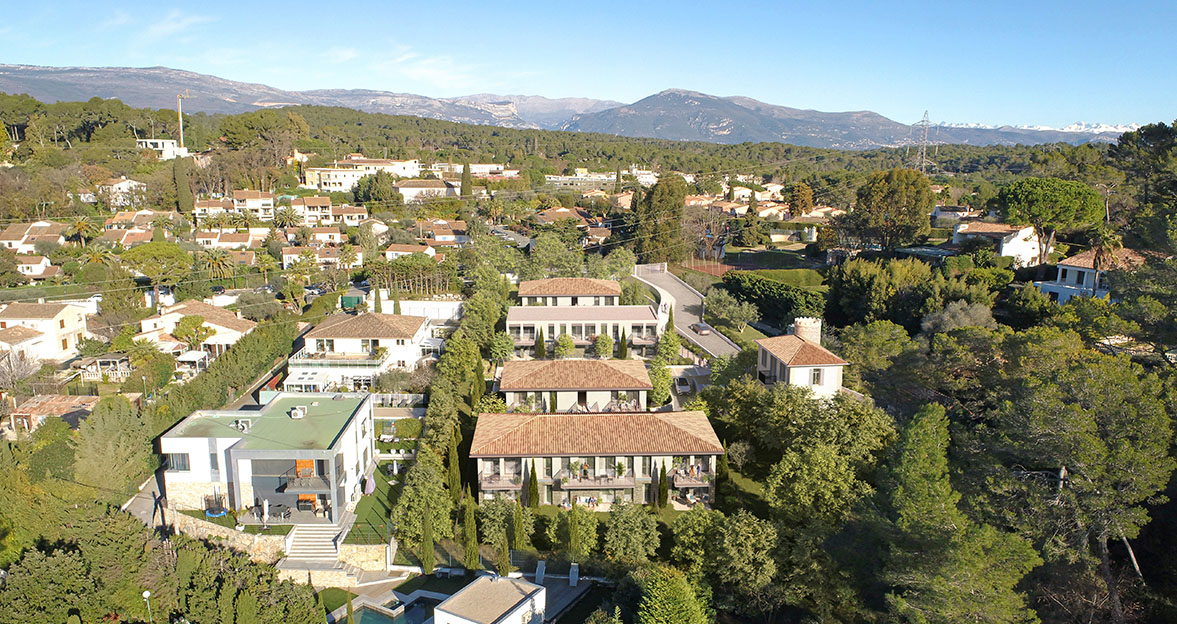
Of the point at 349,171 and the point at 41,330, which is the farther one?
the point at 349,171

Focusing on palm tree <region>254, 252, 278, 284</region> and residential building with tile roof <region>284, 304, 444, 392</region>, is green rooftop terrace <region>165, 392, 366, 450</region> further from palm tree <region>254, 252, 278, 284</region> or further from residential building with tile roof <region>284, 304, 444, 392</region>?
palm tree <region>254, 252, 278, 284</region>

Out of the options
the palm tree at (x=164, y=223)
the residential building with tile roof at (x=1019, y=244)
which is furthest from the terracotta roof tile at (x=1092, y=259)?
the palm tree at (x=164, y=223)

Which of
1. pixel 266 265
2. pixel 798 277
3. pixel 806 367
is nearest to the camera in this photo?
pixel 806 367

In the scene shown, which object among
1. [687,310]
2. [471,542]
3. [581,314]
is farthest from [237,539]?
[687,310]

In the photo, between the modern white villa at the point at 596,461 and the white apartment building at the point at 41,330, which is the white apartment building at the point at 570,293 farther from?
the white apartment building at the point at 41,330

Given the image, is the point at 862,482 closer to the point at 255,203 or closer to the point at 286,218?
the point at 286,218

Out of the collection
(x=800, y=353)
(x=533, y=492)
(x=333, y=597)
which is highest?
(x=800, y=353)
